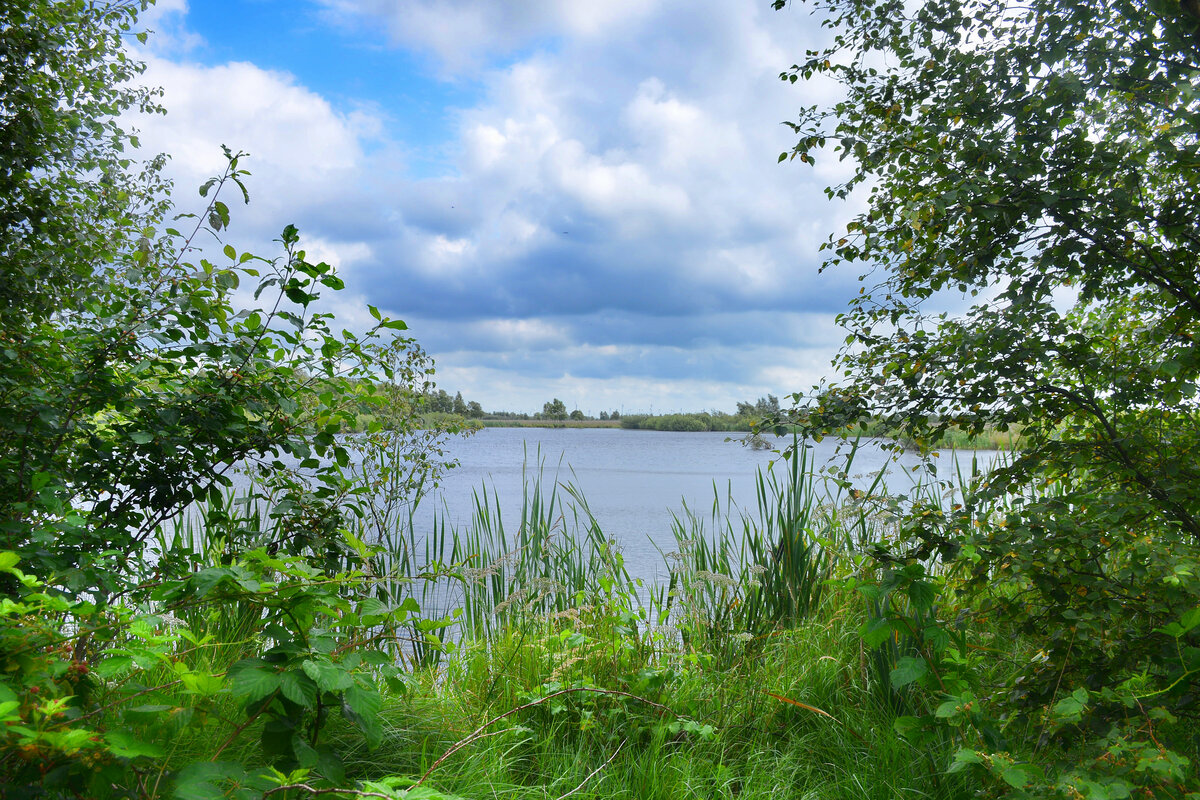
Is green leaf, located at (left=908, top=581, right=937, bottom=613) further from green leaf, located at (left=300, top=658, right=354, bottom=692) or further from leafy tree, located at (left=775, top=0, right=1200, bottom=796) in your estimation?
green leaf, located at (left=300, top=658, right=354, bottom=692)

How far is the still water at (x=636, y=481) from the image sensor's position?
17.1ft

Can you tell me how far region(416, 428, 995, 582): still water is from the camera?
520 centimetres

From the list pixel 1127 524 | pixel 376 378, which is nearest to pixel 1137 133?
pixel 1127 524

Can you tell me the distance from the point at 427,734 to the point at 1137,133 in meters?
3.07

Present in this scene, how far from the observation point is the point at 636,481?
46.3 feet

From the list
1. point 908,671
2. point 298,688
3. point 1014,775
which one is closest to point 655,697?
point 908,671

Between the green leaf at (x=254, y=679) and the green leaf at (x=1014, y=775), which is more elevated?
the green leaf at (x=254, y=679)

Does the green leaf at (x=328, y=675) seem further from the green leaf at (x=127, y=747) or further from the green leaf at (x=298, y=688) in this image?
the green leaf at (x=127, y=747)

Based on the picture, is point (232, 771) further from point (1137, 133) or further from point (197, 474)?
point (1137, 133)

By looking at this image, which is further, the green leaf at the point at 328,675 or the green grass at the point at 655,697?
the green grass at the point at 655,697

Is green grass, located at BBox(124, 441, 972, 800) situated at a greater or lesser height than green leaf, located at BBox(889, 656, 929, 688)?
lesser

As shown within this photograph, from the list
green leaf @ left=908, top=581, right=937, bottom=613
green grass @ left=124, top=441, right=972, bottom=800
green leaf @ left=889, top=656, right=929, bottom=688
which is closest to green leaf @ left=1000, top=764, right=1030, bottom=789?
green leaf @ left=889, top=656, right=929, bottom=688

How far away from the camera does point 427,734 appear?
2242 mm

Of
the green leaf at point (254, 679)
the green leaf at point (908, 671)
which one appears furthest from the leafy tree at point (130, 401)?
the green leaf at point (908, 671)
